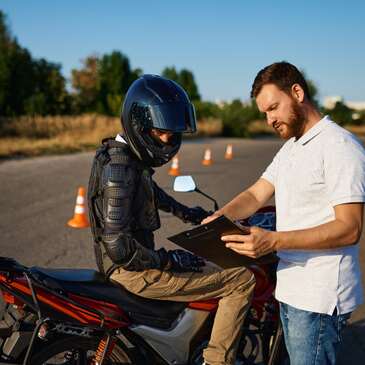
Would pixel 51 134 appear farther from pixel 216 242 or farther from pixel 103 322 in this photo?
pixel 216 242

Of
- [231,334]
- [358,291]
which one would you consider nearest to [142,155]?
[231,334]

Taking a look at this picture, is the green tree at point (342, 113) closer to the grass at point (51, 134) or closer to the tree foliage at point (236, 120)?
the tree foliage at point (236, 120)

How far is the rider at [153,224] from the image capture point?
8.78 feet

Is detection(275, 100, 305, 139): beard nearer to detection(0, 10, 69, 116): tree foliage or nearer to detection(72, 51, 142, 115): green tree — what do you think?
detection(0, 10, 69, 116): tree foliage

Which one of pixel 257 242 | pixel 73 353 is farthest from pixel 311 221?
pixel 73 353

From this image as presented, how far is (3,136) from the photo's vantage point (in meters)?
24.3

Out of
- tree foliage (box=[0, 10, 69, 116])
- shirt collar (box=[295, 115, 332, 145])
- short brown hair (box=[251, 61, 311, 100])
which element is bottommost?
shirt collar (box=[295, 115, 332, 145])

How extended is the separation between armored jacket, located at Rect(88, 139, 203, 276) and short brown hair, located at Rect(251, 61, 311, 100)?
31.2 inches

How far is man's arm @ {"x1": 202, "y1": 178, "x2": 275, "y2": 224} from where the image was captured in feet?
9.90

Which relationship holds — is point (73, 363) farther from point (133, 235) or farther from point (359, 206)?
point (359, 206)

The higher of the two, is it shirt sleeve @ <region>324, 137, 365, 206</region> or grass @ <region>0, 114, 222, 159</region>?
shirt sleeve @ <region>324, 137, 365, 206</region>

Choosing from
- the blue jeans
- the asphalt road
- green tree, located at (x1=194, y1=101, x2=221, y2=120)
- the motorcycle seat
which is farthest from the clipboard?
green tree, located at (x1=194, y1=101, x2=221, y2=120)

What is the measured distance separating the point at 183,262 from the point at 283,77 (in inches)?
43.7

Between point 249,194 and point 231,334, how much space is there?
2.62 feet
